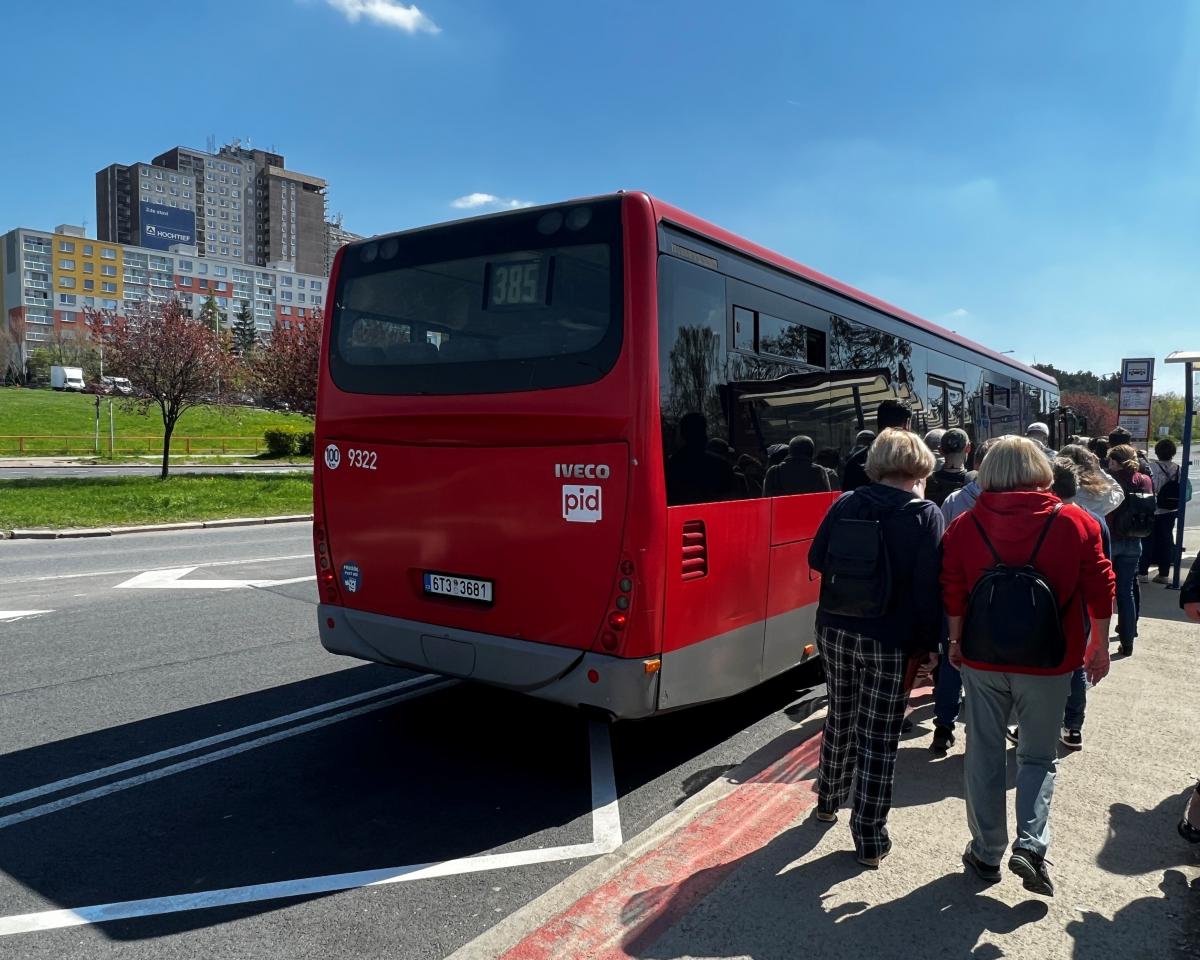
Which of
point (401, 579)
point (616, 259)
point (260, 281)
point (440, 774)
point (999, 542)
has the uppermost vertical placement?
point (260, 281)

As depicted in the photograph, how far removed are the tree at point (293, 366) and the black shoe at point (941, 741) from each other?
39327 millimetres

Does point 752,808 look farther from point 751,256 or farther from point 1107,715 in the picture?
point 751,256

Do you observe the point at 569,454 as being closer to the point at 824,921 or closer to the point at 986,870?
the point at 824,921

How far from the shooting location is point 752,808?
14.1 ft

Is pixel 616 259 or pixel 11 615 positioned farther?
pixel 11 615

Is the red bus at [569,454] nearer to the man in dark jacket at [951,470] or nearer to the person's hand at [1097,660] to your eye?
the man in dark jacket at [951,470]

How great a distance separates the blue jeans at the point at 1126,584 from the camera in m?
7.14

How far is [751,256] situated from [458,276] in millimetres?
1882

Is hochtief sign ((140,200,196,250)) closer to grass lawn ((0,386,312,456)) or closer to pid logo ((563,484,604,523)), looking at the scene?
grass lawn ((0,386,312,456))

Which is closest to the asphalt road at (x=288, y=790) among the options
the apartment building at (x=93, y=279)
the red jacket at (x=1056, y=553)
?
the red jacket at (x=1056, y=553)

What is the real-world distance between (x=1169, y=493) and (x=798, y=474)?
24.2 ft

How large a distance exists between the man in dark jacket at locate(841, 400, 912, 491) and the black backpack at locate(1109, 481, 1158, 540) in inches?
85.7

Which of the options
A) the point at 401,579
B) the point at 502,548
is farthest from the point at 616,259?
the point at 401,579

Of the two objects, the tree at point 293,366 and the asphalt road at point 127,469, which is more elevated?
the tree at point 293,366
